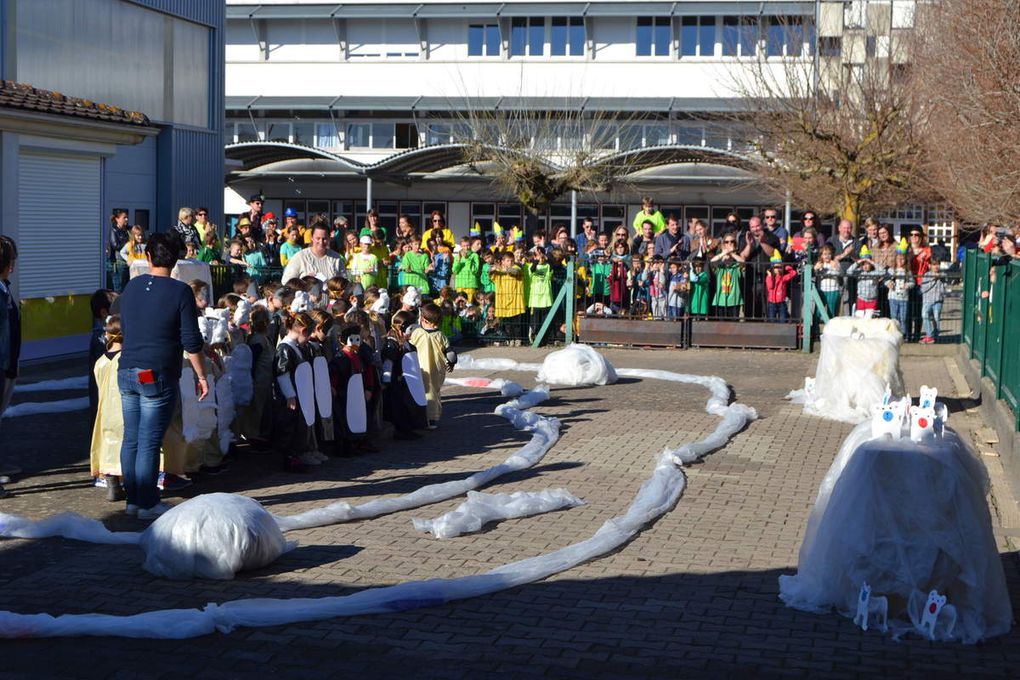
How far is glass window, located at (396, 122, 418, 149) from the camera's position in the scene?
179ft

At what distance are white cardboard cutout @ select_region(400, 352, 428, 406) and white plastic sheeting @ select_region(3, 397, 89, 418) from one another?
11.5 feet

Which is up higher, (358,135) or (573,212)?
(358,135)

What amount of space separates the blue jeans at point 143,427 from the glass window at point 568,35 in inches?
1866

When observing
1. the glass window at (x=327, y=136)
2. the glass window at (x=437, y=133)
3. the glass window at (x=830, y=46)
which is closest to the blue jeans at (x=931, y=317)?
the glass window at (x=830, y=46)

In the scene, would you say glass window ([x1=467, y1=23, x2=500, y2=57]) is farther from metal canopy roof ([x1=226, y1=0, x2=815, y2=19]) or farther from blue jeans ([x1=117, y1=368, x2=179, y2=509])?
blue jeans ([x1=117, y1=368, x2=179, y2=509])

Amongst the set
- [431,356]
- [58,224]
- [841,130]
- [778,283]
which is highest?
[841,130]

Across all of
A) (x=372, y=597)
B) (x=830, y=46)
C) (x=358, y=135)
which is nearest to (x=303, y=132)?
(x=358, y=135)

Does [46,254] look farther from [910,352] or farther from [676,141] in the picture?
[676,141]

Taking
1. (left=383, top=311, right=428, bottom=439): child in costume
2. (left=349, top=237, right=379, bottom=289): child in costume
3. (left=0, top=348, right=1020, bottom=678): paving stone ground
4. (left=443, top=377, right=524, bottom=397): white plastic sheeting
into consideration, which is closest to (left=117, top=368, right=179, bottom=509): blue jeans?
(left=0, top=348, right=1020, bottom=678): paving stone ground

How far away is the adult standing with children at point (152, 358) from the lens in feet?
28.1

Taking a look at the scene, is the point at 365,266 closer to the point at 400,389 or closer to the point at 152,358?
the point at 400,389

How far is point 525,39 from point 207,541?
49.6 metres

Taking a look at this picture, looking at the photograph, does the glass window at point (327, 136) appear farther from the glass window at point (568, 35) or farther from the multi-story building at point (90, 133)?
the multi-story building at point (90, 133)

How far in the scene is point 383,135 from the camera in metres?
55.1
